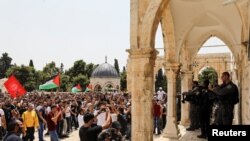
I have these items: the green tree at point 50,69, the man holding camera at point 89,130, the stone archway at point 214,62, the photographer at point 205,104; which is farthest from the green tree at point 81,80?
the man holding camera at point 89,130

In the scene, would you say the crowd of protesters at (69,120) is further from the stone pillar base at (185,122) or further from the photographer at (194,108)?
the stone pillar base at (185,122)

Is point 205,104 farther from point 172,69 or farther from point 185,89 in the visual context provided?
point 185,89

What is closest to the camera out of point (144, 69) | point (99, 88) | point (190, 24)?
point (144, 69)

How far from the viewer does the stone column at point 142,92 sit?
802 centimetres

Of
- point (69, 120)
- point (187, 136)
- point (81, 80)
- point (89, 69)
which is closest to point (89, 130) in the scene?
point (187, 136)

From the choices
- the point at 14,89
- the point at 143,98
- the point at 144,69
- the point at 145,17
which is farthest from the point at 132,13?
the point at 14,89

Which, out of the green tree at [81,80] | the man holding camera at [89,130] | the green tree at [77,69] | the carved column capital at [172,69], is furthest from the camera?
the green tree at [77,69]

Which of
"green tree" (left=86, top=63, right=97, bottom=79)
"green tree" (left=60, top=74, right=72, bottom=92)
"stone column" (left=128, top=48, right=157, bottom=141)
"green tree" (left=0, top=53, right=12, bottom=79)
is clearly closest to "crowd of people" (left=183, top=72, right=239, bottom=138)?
"stone column" (left=128, top=48, right=157, bottom=141)

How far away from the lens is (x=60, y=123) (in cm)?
1312

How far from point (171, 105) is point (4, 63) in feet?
281

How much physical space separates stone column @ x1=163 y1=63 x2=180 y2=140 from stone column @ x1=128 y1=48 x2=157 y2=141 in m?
3.71

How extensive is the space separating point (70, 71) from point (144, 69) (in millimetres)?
66025

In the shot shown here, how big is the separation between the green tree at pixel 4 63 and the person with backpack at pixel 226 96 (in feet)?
290

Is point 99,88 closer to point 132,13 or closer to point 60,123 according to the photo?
point 60,123
